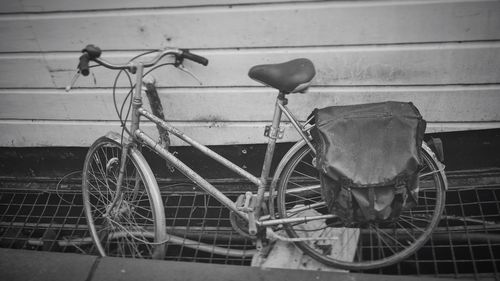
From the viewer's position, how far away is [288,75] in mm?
2707

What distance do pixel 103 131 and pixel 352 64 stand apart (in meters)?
2.66

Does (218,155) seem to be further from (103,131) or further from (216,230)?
(103,131)

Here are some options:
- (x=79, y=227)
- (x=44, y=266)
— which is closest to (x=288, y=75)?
(x=44, y=266)

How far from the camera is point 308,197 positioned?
152 inches

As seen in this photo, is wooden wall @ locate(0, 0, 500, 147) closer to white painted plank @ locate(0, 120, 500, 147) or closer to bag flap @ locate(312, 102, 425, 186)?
white painted plank @ locate(0, 120, 500, 147)

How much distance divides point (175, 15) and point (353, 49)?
5.20ft

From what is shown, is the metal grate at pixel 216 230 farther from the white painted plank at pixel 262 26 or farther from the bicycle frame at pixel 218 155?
the white painted plank at pixel 262 26

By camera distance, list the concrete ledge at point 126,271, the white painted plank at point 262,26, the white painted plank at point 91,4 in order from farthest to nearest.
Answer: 1. the white painted plank at point 91,4
2. the white painted plank at point 262,26
3. the concrete ledge at point 126,271

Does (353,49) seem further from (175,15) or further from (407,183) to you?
(175,15)

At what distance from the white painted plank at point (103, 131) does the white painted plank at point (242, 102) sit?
67 millimetres

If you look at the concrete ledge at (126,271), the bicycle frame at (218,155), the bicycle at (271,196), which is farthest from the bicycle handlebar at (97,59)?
the concrete ledge at (126,271)

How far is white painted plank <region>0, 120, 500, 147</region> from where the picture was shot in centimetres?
387

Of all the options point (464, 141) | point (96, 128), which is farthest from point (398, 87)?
point (96, 128)

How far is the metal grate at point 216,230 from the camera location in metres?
3.53
